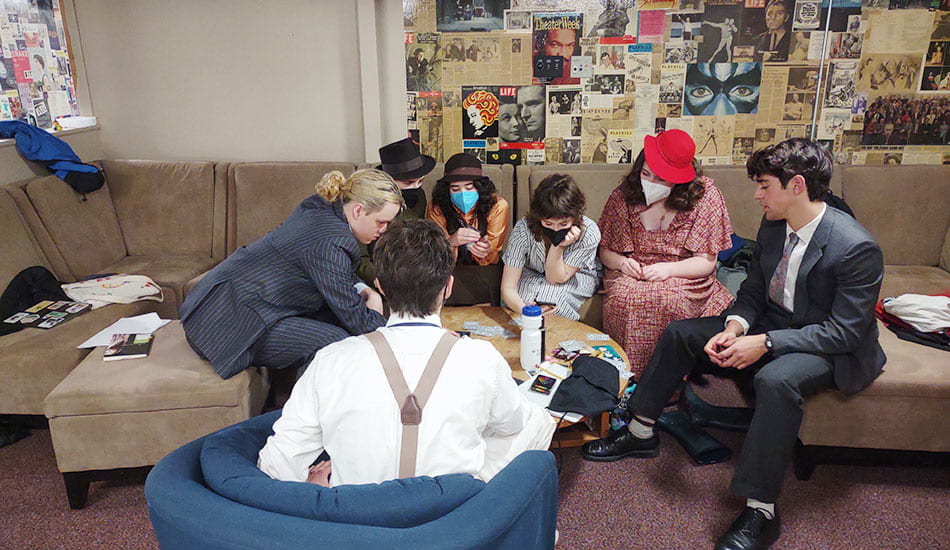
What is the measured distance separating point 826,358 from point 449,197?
5.96 ft

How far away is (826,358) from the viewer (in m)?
2.31

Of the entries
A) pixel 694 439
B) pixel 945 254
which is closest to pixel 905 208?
pixel 945 254

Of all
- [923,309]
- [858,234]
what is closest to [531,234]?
[858,234]

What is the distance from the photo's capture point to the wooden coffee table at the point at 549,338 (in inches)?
96.1

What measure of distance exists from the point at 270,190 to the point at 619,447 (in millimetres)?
2436

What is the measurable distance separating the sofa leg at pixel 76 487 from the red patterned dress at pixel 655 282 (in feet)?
7.14

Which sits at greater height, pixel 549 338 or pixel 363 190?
pixel 363 190

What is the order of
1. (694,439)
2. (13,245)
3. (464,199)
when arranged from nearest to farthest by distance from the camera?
(694,439) → (13,245) → (464,199)

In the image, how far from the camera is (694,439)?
2.70m

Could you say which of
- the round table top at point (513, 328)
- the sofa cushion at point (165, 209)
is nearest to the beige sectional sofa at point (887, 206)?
the round table top at point (513, 328)

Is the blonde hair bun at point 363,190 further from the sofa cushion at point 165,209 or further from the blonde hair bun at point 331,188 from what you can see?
the sofa cushion at point 165,209

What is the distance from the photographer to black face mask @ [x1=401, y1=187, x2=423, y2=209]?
11.1ft

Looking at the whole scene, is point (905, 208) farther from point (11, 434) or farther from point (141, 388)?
point (11, 434)

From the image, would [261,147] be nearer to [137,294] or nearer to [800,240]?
[137,294]
